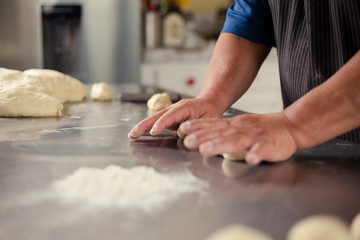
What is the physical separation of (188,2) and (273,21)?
7.99ft

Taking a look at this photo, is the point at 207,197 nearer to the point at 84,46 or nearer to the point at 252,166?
the point at 252,166

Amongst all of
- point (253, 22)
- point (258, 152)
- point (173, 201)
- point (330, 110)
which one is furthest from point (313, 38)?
point (173, 201)

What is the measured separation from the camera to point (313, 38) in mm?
1045

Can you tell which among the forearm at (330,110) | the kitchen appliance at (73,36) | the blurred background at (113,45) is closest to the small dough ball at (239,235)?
the forearm at (330,110)

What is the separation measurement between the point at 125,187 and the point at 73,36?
2.57 meters

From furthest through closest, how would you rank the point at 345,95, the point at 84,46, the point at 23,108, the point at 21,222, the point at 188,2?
1. the point at 188,2
2. the point at 84,46
3. the point at 23,108
4. the point at 345,95
5. the point at 21,222

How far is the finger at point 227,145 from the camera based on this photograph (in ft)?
2.14

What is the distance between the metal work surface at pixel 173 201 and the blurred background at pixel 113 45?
80.2 inches

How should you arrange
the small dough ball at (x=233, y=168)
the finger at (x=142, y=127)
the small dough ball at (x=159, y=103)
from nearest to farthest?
the small dough ball at (x=233, y=168)
the finger at (x=142, y=127)
the small dough ball at (x=159, y=103)

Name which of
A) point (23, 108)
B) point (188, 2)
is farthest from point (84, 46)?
point (23, 108)

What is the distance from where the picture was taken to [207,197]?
54 centimetres

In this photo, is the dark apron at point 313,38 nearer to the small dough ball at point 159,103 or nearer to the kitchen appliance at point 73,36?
the small dough ball at point 159,103

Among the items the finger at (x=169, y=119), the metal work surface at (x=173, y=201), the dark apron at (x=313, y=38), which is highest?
the dark apron at (x=313, y=38)

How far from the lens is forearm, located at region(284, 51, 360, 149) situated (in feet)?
2.24
